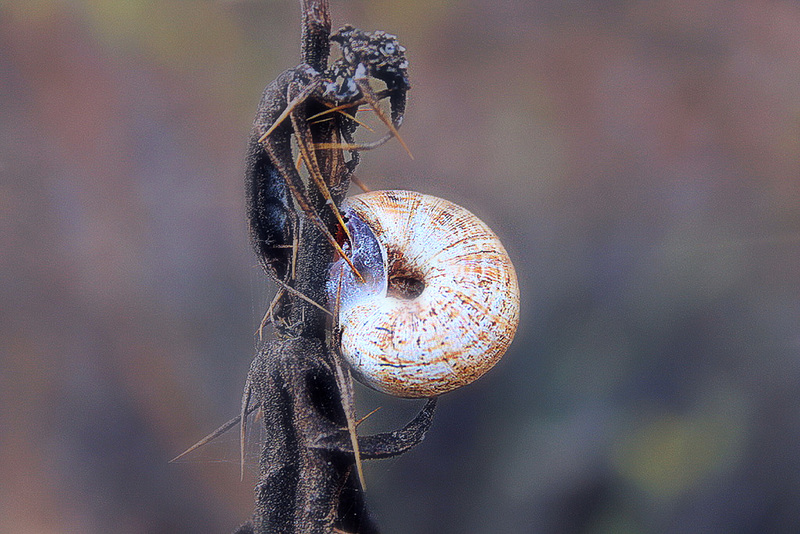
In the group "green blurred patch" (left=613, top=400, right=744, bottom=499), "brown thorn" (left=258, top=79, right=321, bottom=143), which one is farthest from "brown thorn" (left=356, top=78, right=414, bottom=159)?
"green blurred patch" (left=613, top=400, right=744, bottom=499)

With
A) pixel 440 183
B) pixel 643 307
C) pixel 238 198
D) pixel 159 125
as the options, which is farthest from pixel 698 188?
pixel 159 125

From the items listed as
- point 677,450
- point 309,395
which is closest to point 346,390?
point 309,395

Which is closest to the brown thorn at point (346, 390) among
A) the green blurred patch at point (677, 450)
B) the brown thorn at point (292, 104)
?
the brown thorn at point (292, 104)

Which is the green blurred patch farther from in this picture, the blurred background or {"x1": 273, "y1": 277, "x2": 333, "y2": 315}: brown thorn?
{"x1": 273, "y1": 277, "x2": 333, "y2": 315}: brown thorn

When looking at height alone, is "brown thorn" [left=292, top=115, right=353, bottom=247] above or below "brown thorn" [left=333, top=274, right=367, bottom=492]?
above

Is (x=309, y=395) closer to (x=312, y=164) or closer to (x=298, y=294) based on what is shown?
(x=298, y=294)

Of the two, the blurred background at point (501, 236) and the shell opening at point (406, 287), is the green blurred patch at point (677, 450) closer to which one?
the blurred background at point (501, 236)

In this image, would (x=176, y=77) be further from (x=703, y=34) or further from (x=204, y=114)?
(x=703, y=34)
